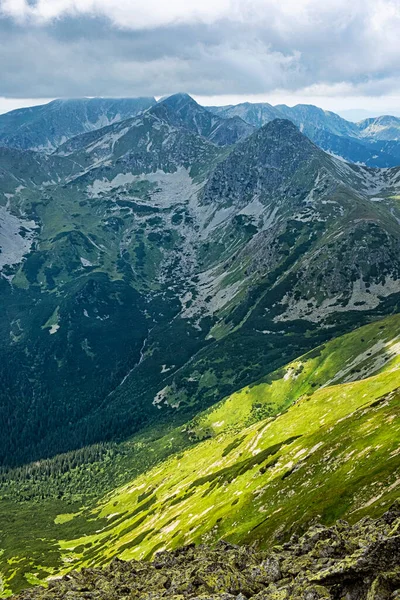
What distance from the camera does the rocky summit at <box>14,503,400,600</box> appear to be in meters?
34.8

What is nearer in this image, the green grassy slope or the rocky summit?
the rocky summit

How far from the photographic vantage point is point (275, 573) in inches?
1766

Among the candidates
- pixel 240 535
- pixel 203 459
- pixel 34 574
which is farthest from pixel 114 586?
pixel 203 459

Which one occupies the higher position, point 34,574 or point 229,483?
point 229,483

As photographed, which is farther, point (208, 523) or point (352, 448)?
point (208, 523)

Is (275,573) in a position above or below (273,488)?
above

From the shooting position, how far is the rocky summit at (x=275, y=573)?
3478 cm

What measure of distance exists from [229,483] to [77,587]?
199 ft

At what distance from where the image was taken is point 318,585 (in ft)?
118

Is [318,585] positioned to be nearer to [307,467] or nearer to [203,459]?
[307,467]

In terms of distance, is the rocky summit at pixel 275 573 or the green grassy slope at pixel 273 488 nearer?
the rocky summit at pixel 275 573

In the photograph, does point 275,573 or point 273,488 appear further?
point 273,488

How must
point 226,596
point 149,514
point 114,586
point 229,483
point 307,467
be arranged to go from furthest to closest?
point 149,514, point 229,483, point 307,467, point 114,586, point 226,596

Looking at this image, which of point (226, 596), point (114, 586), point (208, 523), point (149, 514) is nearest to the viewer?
point (226, 596)
